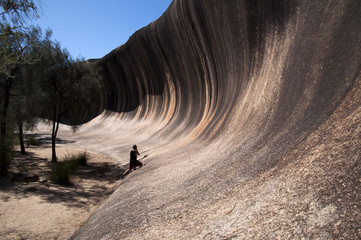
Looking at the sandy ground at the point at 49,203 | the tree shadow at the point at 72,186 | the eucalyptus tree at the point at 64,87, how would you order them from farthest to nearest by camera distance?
the eucalyptus tree at the point at 64,87, the tree shadow at the point at 72,186, the sandy ground at the point at 49,203

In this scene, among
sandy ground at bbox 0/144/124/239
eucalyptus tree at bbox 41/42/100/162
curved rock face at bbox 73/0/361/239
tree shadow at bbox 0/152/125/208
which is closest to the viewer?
curved rock face at bbox 73/0/361/239

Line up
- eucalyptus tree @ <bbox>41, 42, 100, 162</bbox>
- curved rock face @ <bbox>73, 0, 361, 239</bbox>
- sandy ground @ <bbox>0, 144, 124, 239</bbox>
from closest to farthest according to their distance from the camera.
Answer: curved rock face @ <bbox>73, 0, 361, 239</bbox>, sandy ground @ <bbox>0, 144, 124, 239</bbox>, eucalyptus tree @ <bbox>41, 42, 100, 162</bbox>

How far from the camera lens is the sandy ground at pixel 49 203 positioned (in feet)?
14.8

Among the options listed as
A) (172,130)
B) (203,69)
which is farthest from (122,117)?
(203,69)

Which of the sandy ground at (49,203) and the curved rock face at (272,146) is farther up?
the curved rock face at (272,146)

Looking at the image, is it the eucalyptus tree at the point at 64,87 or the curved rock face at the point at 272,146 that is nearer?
the curved rock face at the point at 272,146

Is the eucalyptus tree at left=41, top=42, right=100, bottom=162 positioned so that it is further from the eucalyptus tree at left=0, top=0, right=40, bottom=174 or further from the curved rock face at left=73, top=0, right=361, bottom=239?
the curved rock face at left=73, top=0, right=361, bottom=239

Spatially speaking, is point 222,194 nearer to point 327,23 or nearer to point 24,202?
point 327,23

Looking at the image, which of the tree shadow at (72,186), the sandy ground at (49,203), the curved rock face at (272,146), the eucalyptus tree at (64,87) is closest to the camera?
the curved rock face at (272,146)

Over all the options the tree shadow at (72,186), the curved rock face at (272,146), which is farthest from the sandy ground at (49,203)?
the curved rock face at (272,146)

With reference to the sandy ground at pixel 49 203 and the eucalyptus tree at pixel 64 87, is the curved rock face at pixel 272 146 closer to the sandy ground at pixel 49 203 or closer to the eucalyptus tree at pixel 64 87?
the sandy ground at pixel 49 203

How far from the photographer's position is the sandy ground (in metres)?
4.51

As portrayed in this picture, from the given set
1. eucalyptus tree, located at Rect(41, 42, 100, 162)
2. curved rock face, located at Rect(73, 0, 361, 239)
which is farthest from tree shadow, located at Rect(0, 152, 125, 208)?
eucalyptus tree, located at Rect(41, 42, 100, 162)

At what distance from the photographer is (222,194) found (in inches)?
124
